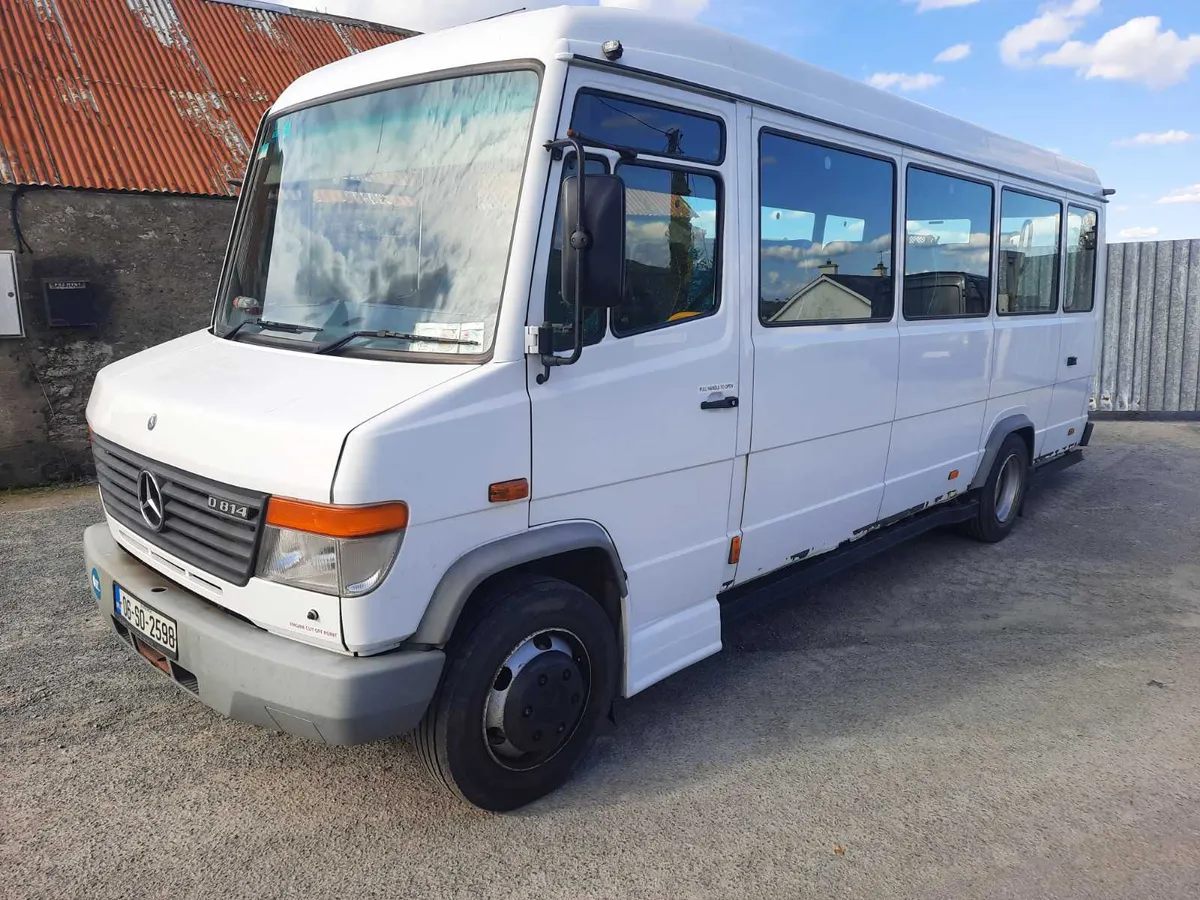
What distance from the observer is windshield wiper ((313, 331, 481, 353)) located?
294 cm

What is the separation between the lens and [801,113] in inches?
160

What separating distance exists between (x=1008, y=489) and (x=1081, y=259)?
2174mm

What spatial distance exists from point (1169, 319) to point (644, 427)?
12214 millimetres

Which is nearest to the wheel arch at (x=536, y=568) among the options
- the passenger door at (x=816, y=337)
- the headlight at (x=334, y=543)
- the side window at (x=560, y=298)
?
the headlight at (x=334, y=543)

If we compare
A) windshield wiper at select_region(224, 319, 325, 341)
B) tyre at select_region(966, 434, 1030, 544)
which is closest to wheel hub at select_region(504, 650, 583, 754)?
windshield wiper at select_region(224, 319, 325, 341)

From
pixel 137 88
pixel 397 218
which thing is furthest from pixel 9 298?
pixel 397 218

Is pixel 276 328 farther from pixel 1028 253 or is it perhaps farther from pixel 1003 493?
pixel 1003 493

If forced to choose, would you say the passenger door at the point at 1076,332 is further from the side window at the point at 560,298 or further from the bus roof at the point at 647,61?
the side window at the point at 560,298

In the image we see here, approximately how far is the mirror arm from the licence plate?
1.58 metres

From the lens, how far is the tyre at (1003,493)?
646 centimetres

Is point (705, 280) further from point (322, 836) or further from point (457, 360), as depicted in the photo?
point (322, 836)

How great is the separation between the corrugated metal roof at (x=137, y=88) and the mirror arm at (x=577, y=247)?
292 inches

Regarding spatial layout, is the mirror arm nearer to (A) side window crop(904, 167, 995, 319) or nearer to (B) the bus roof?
(B) the bus roof

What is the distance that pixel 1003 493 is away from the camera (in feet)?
22.3
